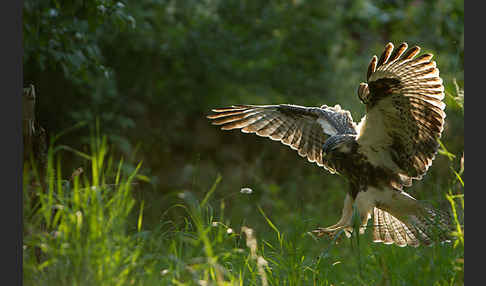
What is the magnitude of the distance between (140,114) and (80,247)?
6974mm

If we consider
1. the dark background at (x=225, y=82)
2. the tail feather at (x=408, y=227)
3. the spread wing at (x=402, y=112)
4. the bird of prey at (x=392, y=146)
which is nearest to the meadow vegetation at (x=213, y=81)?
the dark background at (x=225, y=82)

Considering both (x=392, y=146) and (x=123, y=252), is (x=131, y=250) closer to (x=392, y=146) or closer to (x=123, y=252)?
(x=123, y=252)

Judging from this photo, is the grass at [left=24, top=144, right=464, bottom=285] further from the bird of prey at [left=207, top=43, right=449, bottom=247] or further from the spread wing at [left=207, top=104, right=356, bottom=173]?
the spread wing at [left=207, top=104, right=356, bottom=173]

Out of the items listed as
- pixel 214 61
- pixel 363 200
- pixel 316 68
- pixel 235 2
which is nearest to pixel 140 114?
pixel 214 61

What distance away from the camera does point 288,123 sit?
5.60 m

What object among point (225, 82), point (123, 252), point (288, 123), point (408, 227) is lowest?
point (408, 227)

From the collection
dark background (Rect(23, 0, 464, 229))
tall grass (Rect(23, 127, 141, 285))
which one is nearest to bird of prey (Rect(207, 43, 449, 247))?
tall grass (Rect(23, 127, 141, 285))

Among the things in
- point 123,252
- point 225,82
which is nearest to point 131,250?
point 123,252

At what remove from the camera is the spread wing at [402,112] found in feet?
13.3

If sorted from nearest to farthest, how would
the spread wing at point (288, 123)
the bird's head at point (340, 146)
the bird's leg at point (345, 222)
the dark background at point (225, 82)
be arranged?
the bird's leg at point (345, 222)
the bird's head at point (340, 146)
the spread wing at point (288, 123)
the dark background at point (225, 82)

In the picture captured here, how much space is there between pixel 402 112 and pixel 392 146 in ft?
1.04

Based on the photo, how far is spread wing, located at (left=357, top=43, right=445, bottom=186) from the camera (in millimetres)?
4066

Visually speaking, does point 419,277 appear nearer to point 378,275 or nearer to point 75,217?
point 378,275

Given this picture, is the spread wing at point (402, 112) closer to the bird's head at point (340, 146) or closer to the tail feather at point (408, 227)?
the bird's head at point (340, 146)
